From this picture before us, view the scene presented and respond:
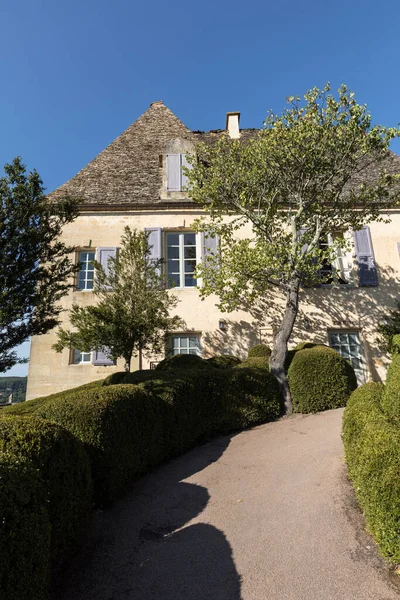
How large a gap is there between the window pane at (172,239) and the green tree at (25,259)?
6740mm

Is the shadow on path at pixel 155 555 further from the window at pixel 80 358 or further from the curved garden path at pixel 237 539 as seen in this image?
the window at pixel 80 358

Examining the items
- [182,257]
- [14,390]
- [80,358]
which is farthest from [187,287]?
[14,390]

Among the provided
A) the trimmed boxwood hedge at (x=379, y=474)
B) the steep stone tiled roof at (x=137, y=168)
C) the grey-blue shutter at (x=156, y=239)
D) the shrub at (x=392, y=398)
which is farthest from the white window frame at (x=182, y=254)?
the trimmed boxwood hedge at (x=379, y=474)

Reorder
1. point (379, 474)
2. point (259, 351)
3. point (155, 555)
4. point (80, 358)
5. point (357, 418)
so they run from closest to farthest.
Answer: point (379, 474) < point (155, 555) < point (357, 418) < point (259, 351) < point (80, 358)

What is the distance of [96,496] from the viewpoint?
13.9 feet

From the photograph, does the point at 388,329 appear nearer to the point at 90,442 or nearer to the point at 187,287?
the point at 187,287

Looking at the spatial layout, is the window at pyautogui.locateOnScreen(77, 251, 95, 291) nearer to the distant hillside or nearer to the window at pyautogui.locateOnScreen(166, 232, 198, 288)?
the window at pyautogui.locateOnScreen(166, 232, 198, 288)

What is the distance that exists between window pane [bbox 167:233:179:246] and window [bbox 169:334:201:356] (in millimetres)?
3417

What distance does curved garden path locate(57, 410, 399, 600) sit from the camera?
2914mm

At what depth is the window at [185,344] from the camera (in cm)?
1211

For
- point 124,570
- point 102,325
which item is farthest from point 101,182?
point 124,570

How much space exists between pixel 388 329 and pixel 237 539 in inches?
407

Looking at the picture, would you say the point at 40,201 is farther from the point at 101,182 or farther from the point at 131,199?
the point at 101,182

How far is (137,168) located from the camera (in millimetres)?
14602
